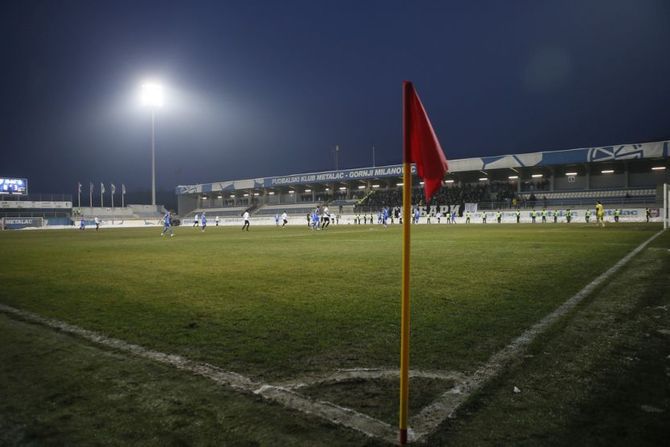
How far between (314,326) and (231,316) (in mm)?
1216

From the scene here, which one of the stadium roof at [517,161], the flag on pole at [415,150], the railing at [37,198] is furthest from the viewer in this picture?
the railing at [37,198]

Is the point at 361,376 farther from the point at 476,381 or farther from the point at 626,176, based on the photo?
the point at 626,176

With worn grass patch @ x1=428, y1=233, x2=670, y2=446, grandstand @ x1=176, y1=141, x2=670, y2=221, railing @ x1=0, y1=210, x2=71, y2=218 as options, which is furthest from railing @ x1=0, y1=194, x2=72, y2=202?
worn grass patch @ x1=428, y1=233, x2=670, y2=446

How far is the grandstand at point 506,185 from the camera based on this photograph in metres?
42.1

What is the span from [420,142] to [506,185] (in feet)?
184

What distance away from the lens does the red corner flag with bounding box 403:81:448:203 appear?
2.65 metres

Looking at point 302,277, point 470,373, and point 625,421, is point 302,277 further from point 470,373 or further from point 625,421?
point 625,421

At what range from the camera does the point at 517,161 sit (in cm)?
4703

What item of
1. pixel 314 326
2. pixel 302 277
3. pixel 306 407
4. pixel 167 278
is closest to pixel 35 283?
pixel 167 278

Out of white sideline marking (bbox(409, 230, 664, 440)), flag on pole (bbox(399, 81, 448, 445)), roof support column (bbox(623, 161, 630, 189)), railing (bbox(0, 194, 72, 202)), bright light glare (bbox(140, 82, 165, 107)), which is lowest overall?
white sideline marking (bbox(409, 230, 664, 440))

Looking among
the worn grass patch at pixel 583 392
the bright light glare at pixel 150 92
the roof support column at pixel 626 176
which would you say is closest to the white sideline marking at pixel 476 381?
the worn grass patch at pixel 583 392

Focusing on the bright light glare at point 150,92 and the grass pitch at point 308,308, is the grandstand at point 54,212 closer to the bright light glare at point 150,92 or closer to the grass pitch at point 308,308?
the bright light glare at point 150,92

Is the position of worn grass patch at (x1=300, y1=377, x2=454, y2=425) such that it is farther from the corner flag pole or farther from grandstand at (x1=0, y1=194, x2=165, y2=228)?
grandstand at (x1=0, y1=194, x2=165, y2=228)

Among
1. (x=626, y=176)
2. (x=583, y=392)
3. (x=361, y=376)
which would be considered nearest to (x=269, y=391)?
(x=361, y=376)
